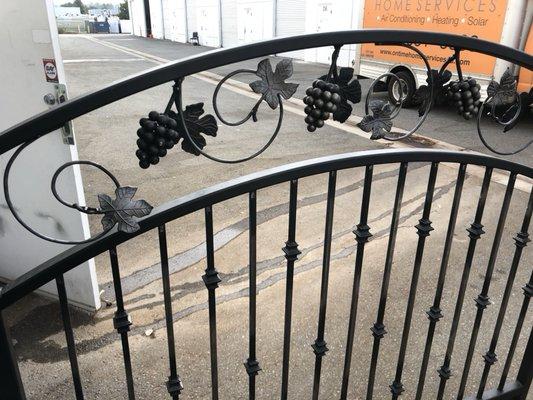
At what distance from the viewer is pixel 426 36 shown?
4.27 feet

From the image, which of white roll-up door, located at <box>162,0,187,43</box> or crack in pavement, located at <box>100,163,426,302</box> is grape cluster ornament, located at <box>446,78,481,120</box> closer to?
crack in pavement, located at <box>100,163,426,302</box>

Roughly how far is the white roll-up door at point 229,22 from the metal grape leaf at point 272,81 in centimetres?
2411

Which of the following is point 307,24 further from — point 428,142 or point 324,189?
A: point 324,189

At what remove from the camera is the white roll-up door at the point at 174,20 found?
3164cm

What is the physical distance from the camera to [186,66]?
3.47 ft

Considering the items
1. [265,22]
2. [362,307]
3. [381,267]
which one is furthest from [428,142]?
[265,22]

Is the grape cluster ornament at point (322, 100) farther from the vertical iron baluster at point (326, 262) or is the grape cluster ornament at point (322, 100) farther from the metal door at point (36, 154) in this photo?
the metal door at point (36, 154)

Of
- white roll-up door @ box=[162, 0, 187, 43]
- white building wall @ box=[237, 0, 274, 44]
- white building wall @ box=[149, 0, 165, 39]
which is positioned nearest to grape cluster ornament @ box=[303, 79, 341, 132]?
white building wall @ box=[237, 0, 274, 44]

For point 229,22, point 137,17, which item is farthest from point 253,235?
point 137,17

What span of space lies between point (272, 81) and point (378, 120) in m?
0.39

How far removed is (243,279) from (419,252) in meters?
2.14

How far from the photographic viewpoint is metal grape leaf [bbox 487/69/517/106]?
1493mm

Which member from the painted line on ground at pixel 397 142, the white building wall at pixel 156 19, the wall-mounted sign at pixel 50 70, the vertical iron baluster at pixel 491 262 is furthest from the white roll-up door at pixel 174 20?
the vertical iron baluster at pixel 491 262

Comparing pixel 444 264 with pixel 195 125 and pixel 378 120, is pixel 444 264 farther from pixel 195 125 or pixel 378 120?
pixel 195 125
